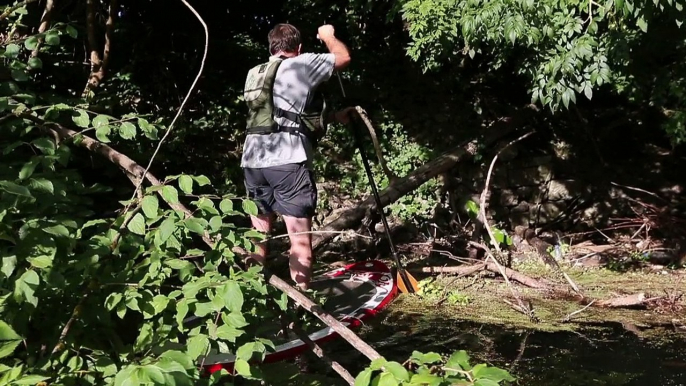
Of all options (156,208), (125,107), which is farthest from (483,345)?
(125,107)

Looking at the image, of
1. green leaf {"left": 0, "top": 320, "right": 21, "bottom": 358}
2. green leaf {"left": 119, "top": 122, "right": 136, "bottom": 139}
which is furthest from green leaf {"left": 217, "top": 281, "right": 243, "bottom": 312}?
green leaf {"left": 119, "top": 122, "right": 136, "bottom": 139}

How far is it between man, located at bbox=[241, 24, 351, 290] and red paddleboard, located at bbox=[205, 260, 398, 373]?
39cm

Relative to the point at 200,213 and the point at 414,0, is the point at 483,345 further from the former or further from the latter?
the point at 414,0

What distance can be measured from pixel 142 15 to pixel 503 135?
4.68m

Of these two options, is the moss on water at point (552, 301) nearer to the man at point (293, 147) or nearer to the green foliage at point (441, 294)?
the green foliage at point (441, 294)

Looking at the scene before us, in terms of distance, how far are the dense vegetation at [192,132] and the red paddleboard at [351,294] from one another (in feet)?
3.15

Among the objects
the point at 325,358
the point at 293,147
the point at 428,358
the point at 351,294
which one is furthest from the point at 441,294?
the point at 428,358

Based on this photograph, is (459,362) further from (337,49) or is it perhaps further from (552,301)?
(552,301)

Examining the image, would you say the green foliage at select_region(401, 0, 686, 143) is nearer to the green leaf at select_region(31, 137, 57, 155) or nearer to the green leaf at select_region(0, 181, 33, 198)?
the green leaf at select_region(31, 137, 57, 155)

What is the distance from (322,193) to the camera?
297 inches

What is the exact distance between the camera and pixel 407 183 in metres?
6.38

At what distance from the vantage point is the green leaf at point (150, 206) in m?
2.04

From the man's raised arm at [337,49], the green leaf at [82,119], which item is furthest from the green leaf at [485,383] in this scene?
the man's raised arm at [337,49]

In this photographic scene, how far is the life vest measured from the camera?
12.5 feet
